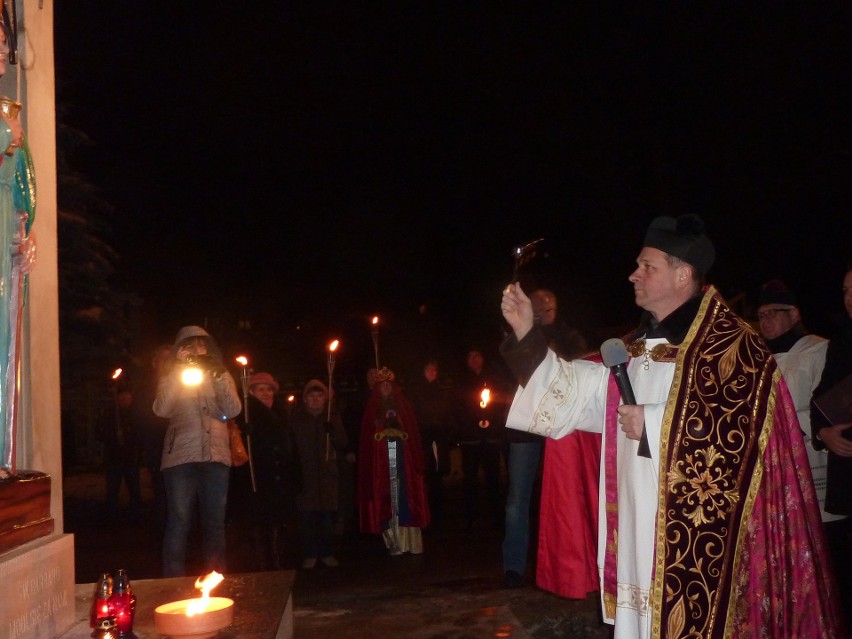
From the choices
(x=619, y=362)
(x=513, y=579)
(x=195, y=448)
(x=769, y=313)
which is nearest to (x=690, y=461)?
(x=619, y=362)

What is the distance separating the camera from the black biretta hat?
164 inches

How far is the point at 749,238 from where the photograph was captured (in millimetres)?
15969

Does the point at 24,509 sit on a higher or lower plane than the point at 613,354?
lower

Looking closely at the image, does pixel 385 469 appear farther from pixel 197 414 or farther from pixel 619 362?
pixel 619 362

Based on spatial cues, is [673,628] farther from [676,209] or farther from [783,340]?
[676,209]

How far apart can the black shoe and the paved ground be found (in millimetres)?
87

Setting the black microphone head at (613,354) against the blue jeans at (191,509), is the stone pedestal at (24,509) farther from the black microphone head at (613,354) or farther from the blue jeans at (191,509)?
the black microphone head at (613,354)

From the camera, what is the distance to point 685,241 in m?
4.18

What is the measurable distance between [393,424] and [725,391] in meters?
5.66

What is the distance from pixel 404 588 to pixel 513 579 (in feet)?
2.94

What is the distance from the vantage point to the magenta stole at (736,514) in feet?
12.6

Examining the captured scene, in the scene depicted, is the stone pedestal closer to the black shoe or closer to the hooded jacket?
the hooded jacket

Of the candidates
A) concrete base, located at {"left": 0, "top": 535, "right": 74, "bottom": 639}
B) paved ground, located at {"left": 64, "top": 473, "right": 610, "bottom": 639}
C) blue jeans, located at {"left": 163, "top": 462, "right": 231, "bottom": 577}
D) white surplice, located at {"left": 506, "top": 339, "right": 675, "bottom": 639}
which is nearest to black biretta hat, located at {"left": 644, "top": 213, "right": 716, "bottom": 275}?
white surplice, located at {"left": 506, "top": 339, "right": 675, "bottom": 639}

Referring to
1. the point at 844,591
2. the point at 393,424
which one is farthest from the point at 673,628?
the point at 393,424
